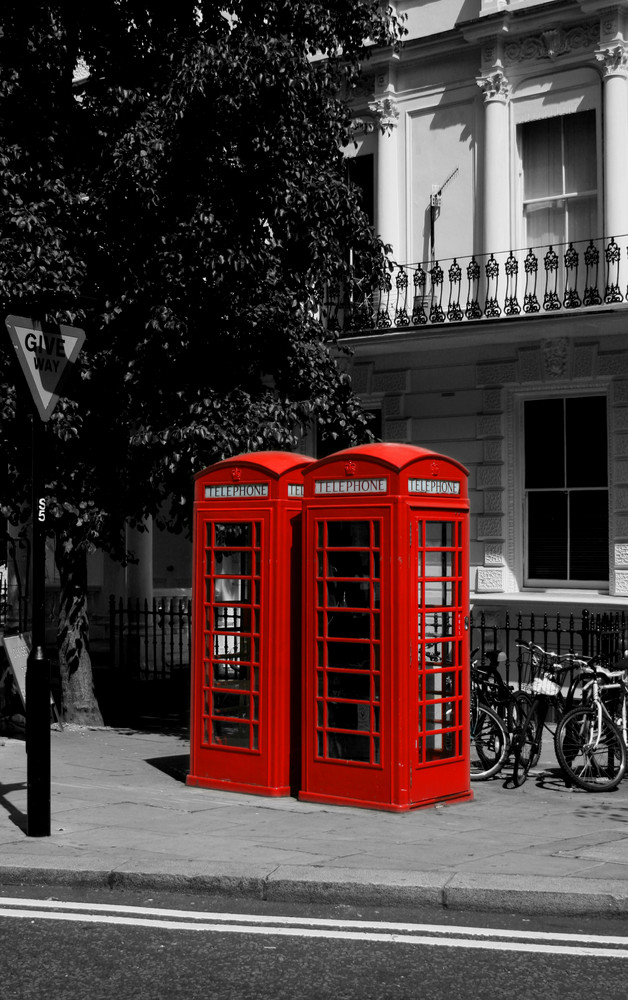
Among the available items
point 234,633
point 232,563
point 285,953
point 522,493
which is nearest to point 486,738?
point 234,633

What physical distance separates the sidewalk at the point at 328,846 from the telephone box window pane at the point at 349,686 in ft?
2.69

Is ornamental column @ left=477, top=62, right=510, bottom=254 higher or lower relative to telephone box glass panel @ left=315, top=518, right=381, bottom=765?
higher

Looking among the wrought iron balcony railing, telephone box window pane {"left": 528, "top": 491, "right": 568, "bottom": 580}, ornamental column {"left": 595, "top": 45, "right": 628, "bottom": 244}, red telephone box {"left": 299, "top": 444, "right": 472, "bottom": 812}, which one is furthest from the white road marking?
ornamental column {"left": 595, "top": 45, "right": 628, "bottom": 244}

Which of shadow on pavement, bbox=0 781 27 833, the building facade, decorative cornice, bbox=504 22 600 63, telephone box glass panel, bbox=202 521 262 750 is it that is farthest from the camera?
decorative cornice, bbox=504 22 600 63

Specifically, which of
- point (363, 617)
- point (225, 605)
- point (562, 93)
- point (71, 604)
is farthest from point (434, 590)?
point (562, 93)

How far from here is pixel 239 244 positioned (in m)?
12.5

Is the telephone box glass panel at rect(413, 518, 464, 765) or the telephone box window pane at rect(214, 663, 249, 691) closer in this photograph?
the telephone box glass panel at rect(413, 518, 464, 765)

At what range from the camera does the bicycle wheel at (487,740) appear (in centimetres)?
1059

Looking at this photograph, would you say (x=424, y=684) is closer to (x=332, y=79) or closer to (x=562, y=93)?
(x=332, y=79)

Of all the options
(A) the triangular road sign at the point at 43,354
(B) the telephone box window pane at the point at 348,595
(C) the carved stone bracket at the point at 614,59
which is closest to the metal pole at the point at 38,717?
(A) the triangular road sign at the point at 43,354

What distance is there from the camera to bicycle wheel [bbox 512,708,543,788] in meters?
10.4

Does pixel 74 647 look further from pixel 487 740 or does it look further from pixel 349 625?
pixel 349 625

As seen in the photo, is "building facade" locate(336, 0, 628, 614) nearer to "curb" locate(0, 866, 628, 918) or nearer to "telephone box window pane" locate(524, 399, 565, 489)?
"telephone box window pane" locate(524, 399, 565, 489)

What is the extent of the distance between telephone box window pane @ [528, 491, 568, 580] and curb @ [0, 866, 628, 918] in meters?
10.1
